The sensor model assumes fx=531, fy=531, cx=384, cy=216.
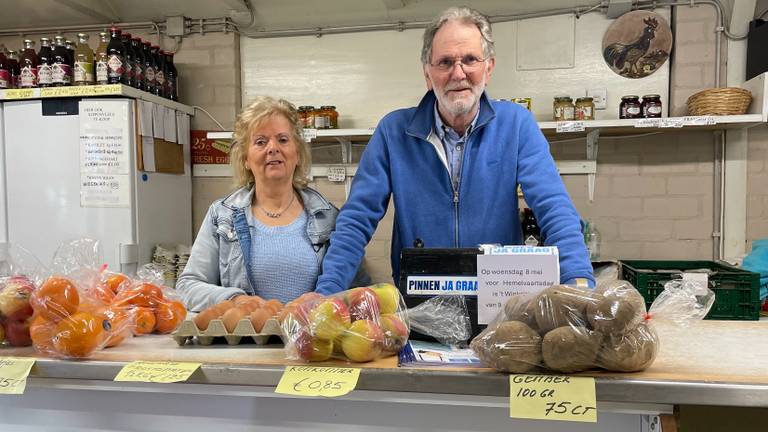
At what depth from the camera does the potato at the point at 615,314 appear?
79 cm

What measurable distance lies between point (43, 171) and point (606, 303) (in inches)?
135

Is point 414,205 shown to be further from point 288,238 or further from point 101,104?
point 101,104

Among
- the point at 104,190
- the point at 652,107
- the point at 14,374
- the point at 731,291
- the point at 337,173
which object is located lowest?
the point at 731,291

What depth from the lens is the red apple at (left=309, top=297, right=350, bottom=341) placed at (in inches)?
35.3

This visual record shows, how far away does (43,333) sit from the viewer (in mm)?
986

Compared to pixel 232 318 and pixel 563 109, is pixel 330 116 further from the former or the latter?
pixel 232 318

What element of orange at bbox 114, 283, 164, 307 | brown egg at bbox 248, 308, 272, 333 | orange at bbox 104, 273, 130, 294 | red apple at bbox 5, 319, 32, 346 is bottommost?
red apple at bbox 5, 319, 32, 346

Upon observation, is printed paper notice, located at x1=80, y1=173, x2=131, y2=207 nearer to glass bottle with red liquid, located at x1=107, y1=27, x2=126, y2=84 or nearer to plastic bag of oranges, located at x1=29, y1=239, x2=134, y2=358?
glass bottle with red liquid, located at x1=107, y1=27, x2=126, y2=84

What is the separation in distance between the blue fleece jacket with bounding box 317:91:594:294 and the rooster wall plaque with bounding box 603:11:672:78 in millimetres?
2140

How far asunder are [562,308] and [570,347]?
6 cm

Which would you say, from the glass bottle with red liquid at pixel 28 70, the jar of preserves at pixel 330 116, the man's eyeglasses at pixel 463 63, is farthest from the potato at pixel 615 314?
the glass bottle with red liquid at pixel 28 70

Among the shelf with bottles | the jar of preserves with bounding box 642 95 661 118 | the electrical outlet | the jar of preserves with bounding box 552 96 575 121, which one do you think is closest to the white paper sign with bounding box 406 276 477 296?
the jar of preserves with bounding box 552 96 575 121

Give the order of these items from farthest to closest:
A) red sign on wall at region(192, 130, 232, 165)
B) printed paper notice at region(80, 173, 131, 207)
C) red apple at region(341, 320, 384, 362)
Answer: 1. red sign on wall at region(192, 130, 232, 165)
2. printed paper notice at region(80, 173, 131, 207)
3. red apple at region(341, 320, 384, 362)

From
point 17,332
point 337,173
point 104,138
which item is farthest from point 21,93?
point 17,332
